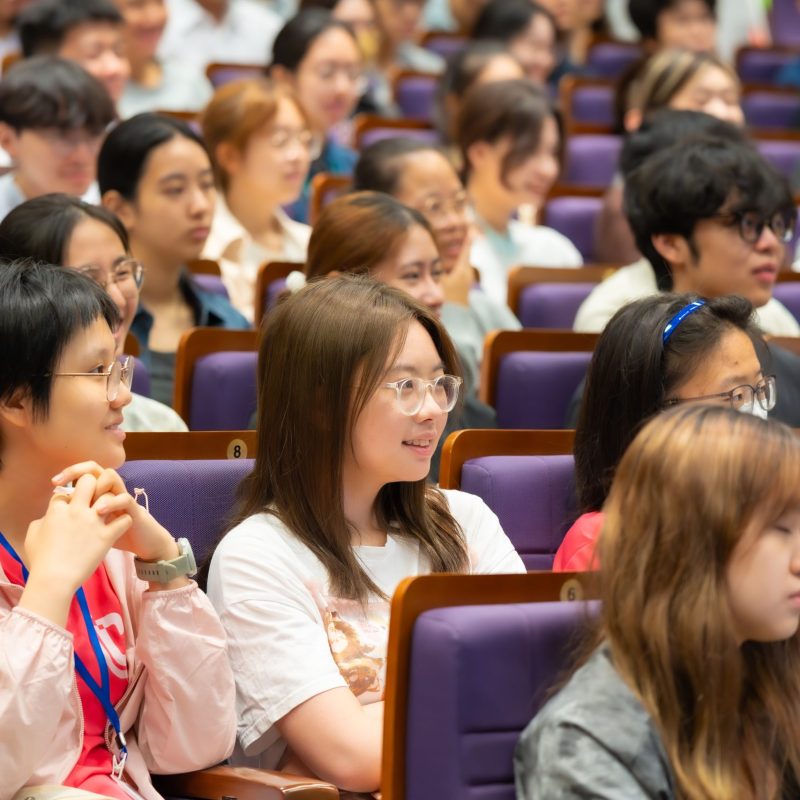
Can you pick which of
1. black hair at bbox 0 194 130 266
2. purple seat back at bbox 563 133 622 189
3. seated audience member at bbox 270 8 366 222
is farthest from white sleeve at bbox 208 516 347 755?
purple seat back at bbox 563 133 622 189

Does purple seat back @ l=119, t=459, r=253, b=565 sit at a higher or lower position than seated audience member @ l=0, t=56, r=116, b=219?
lower

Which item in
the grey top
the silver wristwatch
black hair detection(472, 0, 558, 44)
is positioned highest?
black hair detection(472, 0, 558, 44)

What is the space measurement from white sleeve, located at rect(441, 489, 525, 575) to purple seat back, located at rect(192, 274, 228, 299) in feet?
5.18

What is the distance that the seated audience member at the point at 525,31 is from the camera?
608 centimetres

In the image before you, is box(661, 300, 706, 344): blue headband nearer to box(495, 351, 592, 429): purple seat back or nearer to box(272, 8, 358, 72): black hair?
box(495, 351, 592, 429): purple seat back

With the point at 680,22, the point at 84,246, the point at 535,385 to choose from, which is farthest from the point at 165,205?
the point at 680,22

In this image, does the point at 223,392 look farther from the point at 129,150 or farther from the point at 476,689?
the point at 476,689

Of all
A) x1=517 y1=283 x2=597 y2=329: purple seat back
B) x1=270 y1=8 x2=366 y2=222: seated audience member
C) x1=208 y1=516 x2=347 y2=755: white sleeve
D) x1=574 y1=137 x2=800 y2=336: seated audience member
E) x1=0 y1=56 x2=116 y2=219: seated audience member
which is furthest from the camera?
x1=270 y1=8 x2=366 y2=222: seated audience member

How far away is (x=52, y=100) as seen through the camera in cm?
367

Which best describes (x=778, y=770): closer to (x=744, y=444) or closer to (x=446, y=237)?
(x=744, y=444)

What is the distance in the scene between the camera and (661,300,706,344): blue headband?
210 centimetres

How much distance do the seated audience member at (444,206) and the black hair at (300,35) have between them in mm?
1520

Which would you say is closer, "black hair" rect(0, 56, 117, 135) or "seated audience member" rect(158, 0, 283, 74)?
"black hair" rect(0, 56, 117, 135)

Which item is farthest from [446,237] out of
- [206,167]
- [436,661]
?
[436,661]
